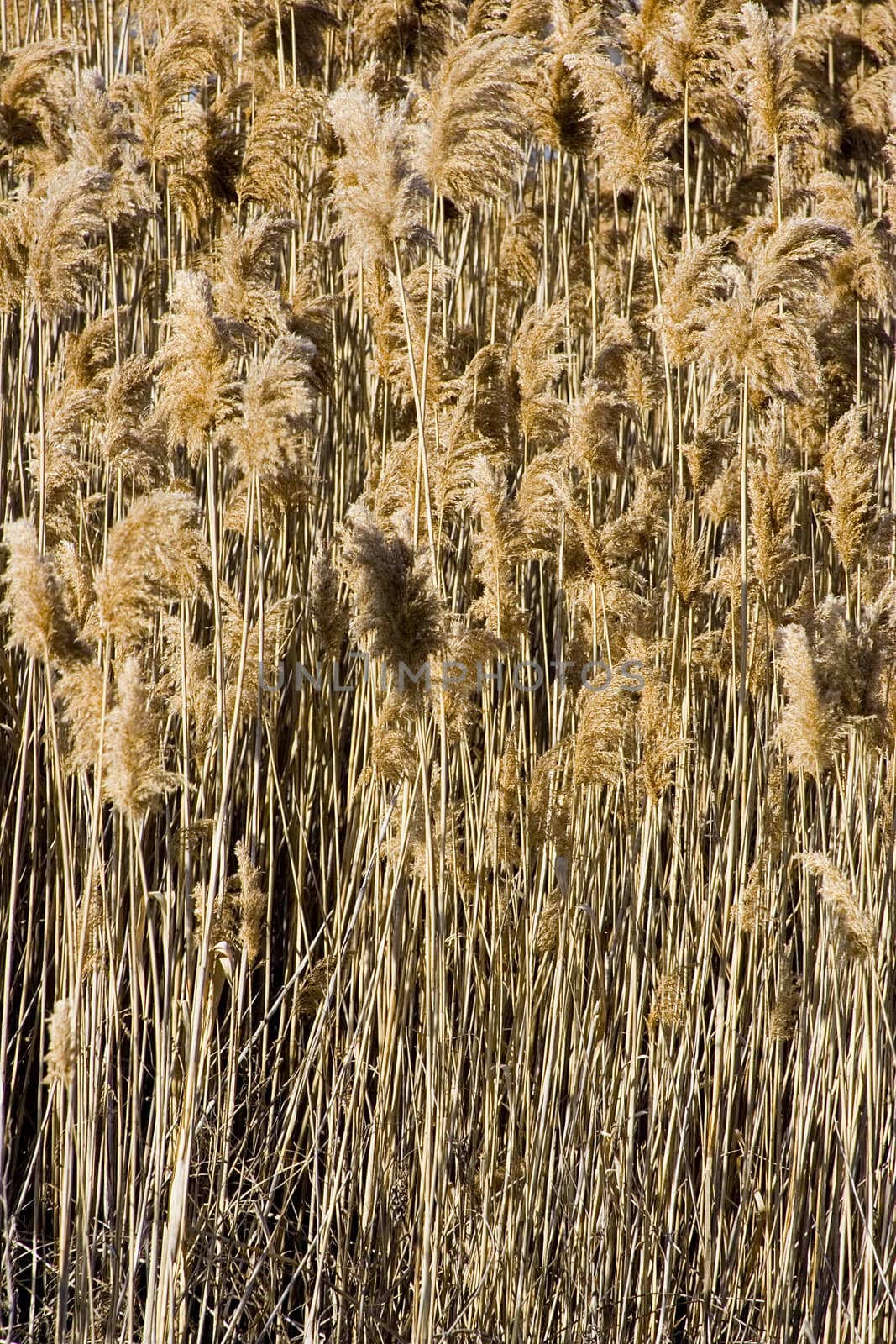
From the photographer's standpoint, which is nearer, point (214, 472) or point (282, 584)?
point (214, 472)

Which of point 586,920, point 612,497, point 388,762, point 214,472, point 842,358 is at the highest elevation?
point 842,358

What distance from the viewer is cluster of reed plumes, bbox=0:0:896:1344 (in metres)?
2.33

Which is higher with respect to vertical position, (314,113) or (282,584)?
(314,113)

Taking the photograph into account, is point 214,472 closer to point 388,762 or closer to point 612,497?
point 388,762

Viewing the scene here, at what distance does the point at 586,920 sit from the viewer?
3047 mm

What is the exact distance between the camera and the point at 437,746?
3303mm

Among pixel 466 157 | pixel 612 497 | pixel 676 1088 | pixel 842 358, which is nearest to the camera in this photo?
pixel 466 157

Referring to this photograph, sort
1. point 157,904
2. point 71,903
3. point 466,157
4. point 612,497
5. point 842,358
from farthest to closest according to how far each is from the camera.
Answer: point 612,497
point 842,358
point 157,904
point 466,157
point 71,903

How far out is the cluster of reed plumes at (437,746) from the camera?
2.33 meters

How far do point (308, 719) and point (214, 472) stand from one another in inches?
52.9

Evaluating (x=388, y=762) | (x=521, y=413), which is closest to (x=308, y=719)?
(x=388, y=762)

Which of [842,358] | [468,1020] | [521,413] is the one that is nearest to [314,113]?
[521,413]

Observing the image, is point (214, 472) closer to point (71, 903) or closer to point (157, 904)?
point (71, 903)

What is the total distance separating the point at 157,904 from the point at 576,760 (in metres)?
1.20
